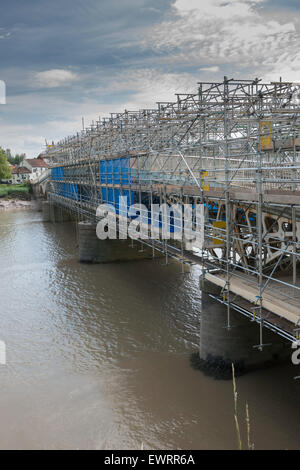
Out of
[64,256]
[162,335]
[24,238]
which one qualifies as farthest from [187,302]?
[24,238]

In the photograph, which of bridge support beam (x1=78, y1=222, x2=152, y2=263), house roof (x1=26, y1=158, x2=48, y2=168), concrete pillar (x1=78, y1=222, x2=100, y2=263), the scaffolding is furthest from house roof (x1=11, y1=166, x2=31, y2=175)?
concrete pillar (x1=78, y1=222, x2=100, y2=263)

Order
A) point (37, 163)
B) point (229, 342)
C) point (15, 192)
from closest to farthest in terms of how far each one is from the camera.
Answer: point (229, 342), point (15, 192), point (37, 163)

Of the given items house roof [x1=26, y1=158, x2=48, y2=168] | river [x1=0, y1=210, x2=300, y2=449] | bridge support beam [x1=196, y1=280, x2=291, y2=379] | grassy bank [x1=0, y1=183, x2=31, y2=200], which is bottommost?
river [x1=0, y1=210, x2=300, y2=449]

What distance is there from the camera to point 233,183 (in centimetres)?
1544

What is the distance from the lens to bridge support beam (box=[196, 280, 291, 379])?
11477 millimetres

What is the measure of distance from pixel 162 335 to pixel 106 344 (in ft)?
6.45

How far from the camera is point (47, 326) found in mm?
16016

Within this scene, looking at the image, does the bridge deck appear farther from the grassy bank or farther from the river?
the grassy bank

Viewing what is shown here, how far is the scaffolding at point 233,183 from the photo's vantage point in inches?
367

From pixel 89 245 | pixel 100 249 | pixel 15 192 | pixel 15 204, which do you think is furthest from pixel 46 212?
pixel 15 192

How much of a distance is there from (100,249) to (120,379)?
1357 centimetres

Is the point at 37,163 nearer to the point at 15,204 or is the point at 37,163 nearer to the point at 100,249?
the point at 15,204

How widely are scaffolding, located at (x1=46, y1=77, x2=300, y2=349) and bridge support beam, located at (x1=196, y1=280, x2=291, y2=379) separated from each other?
23.0 inches

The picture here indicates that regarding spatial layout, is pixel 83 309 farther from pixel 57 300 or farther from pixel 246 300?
pixel 246 300
